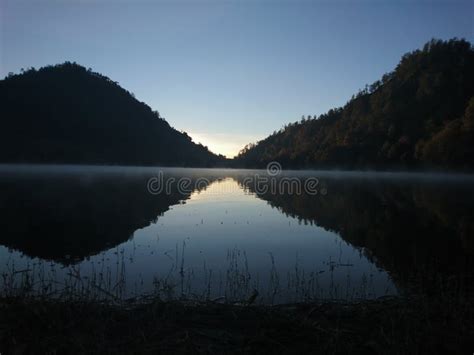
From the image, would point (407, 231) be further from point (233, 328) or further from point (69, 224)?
point (69, 224)

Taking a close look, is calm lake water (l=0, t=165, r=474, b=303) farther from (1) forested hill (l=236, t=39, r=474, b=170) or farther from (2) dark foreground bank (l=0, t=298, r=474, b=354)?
(1) forested hill (l=236, t=39, r=474, b=170)

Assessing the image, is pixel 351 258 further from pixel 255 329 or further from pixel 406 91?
pixel 406 91

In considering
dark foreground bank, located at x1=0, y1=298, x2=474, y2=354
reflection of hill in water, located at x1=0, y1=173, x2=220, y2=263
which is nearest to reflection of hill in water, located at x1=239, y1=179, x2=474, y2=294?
dark foreground bank, located at x1=0, y1=298, x2=474, y2=354

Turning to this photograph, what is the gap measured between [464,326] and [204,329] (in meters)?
5.55

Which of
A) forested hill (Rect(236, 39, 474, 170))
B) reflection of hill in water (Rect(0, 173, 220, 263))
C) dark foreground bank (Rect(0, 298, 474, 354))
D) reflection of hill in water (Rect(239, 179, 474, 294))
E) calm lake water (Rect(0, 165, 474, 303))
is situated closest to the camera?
dark foreground bank (Rect(0, 298, 474, 354))

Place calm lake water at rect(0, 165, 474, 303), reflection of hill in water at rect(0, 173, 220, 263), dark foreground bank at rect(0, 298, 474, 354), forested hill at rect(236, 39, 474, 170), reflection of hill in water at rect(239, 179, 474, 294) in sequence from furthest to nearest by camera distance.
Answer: forested hill at rect(236, 39, 474, 170)
reflection of hill in water at rect(0, 173, 220, 263)
reflection of hill in water at rect(239, 179, 474, 294)
calm lake water at rect(0, 165, 474, 303)
dark foreground bank at rect(0, 298, 474, 354)

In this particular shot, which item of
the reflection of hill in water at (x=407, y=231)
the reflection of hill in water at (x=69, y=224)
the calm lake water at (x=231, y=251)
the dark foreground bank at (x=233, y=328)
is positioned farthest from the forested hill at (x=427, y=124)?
the dark foreground bank at (x=233, y=328)

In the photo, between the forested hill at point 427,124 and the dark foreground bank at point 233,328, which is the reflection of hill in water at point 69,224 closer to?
the dark foreground bank at point 233,328

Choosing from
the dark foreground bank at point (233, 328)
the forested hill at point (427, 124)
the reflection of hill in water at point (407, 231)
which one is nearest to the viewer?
the dark foreground bank at point (233, 328)

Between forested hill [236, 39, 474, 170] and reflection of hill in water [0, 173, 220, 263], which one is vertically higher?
forested hill [236, 39, 474, 170]

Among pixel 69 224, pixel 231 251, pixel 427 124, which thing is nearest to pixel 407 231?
pixel 231 251

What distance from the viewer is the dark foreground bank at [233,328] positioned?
6793mm

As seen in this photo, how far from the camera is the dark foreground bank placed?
6.79m

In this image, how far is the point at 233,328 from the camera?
783cm
